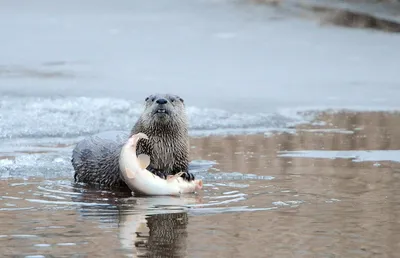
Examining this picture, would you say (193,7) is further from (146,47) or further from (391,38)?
(391,38)

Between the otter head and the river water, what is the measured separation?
17.1 inches

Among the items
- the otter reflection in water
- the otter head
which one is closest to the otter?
the otter head

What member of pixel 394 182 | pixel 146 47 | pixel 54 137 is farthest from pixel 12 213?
pixel 146 47

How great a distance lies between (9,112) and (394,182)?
4.88 meters

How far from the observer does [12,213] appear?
5359 millimetres

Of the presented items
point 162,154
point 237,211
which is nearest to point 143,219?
point 237,211

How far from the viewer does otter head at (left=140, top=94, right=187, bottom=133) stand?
6469 millimetres

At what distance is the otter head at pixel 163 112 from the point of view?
6469mm

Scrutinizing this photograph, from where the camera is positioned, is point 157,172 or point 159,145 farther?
point 159,145

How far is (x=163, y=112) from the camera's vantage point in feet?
21.3

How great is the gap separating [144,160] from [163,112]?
14.1 inches

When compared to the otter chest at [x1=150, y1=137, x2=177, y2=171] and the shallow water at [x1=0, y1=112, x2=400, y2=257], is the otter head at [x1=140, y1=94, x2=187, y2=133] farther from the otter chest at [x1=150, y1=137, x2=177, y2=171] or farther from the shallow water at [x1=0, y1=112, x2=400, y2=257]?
the shallow water at [x1=0, y1=112, x2=400, y2=257]

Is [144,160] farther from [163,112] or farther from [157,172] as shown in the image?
[163,112]

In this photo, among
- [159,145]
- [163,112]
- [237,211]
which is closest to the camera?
[237,211]
